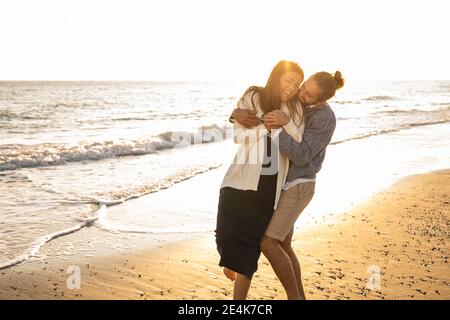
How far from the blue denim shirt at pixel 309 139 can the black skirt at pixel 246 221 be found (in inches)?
9.3

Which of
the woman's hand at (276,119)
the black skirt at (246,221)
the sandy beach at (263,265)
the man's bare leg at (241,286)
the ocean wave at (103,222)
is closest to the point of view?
the woman's hand at (276,119)

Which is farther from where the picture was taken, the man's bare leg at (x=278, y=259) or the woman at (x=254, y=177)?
the man's bare leg at (x=278, y=259)

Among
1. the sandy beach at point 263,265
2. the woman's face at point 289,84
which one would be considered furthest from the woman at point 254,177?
the sandy beach at point 263,265

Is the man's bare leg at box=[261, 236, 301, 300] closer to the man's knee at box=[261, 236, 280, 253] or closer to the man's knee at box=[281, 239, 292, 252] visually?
the man's knee at box=[261, 236, 280, 253]

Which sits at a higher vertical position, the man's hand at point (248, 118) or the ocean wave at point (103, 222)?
the man's hand at point (248, 118)

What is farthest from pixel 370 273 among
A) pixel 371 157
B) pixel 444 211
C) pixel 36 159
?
pixel 36 159

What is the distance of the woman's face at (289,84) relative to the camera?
3.27 metres

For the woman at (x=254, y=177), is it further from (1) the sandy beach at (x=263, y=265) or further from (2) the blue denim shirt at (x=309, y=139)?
(1) the sandy beach at (x=263, y=265)

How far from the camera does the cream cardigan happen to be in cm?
330

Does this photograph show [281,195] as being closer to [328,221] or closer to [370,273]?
[370,273]

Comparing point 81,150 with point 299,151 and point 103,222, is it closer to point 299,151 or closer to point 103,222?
point 103,222

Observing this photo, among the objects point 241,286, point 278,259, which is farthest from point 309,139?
point 241,286

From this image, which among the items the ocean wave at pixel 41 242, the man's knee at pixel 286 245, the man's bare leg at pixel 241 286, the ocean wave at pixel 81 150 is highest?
the man's knee at pixel 286 245

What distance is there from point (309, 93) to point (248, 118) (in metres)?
0.49
